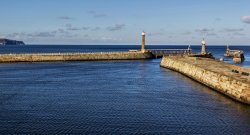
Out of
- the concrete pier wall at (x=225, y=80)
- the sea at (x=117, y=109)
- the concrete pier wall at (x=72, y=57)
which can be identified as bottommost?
the sea at (x=117, y=109)

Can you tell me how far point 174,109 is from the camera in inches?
1210

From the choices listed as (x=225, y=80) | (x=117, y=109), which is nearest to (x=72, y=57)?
(x=225, y=80)

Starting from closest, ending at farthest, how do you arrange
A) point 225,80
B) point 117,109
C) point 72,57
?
point 117,109 → point 225,80 → point 72,57

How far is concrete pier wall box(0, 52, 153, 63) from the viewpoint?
8350 centimetres

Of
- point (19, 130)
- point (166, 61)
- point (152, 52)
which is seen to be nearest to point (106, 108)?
point (19, 130)

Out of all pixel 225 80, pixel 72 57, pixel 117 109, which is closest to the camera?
pixel 117 109

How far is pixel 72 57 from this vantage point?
89125 mm

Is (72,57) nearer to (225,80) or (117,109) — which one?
(225,80)

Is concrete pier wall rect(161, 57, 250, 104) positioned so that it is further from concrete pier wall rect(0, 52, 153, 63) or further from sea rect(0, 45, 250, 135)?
concrete pier wall rect(0, 52, 153, 63)

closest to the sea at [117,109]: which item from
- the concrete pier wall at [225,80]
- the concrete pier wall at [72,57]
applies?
the concrete pier wall at [225,80]

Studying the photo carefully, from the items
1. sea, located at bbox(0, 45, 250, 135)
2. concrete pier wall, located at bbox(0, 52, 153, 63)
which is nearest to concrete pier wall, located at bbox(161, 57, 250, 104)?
sea, located at bbox(0, 45, 250, 135)

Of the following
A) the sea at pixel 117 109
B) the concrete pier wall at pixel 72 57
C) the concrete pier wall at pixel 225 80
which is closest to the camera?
the sea at pixel 117 109

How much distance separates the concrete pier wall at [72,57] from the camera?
83.5 m

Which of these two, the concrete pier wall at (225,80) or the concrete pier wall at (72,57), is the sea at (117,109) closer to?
the concrete pier wall at (225,80)
